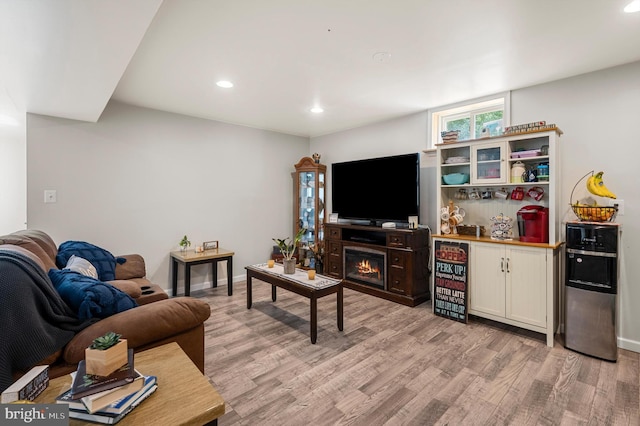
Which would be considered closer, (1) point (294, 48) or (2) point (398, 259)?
(1) point (294, 48)

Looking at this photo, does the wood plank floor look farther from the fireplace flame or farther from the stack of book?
the stack of book

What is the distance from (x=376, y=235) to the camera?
169 inches

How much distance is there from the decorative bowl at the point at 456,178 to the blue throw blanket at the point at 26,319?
3399mm

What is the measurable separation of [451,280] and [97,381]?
3113 mm

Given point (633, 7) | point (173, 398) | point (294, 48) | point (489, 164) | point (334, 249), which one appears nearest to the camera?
point (173, 398)

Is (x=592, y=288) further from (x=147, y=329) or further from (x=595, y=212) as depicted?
(x=147, y=329)

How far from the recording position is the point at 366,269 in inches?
165

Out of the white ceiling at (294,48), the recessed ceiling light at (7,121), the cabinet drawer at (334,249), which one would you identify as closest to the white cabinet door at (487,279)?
the white ceiling at (294,48)

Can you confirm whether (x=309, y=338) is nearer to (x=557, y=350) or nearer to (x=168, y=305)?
(x=168, y=305)

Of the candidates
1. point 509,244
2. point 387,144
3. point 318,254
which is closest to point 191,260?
point 318,254

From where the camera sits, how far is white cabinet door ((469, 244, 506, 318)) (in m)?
2.97

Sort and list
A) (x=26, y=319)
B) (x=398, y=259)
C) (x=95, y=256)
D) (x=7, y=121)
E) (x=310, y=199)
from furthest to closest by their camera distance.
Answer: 1. (x=310, y=199)
2. (x=7, y=121)
3. (x=398, y=259)
4. (x=95, y=256)
5. (x=26, y=319)

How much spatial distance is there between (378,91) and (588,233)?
7.45 feet

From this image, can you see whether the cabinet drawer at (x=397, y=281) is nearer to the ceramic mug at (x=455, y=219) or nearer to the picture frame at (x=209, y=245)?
Answer: the ceramic mug at (x=455, y=219)
